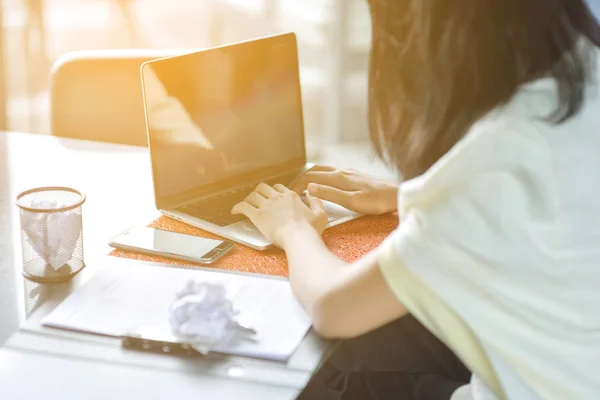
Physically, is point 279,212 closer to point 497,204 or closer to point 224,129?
point 224,129

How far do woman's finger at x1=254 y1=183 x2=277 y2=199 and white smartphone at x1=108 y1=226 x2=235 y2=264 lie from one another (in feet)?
0.49

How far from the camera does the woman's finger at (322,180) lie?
4.48 ft

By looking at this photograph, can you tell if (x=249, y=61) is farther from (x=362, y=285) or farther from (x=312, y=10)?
(x=312, y=10)

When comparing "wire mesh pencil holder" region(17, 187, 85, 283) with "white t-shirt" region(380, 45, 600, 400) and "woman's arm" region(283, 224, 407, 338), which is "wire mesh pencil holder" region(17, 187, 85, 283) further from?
"white t-shirt" region(380, 45, 600, 400)

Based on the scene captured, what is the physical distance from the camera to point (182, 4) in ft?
14.6

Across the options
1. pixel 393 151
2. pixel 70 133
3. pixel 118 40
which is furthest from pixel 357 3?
pixel 393 151

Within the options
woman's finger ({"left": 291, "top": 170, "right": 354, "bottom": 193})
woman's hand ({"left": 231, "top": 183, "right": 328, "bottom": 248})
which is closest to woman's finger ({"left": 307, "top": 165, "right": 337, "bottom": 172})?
woman's finger ({"left": 291, "top": 170, "right": 354, "bottom": 193})

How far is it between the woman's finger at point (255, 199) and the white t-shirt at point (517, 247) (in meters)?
0.45

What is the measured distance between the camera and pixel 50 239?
1.07 meters

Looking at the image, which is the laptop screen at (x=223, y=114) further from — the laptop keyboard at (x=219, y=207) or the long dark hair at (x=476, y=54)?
the long dark hair at (x=476, y=54)

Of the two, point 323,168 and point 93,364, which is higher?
point 323,168

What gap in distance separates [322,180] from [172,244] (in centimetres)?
33

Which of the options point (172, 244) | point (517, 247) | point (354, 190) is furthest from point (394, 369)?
point (517, 247)

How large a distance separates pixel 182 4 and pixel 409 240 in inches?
152
